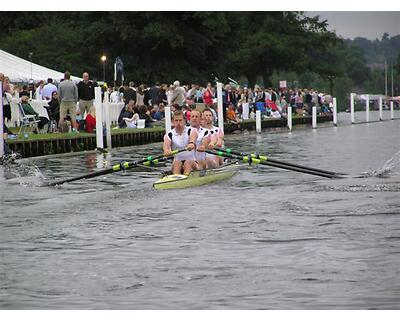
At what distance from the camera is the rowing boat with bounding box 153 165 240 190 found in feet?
60.2

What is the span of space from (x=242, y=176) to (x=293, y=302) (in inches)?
464

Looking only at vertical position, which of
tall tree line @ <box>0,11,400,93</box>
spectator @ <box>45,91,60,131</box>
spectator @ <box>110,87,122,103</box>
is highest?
tall tree line @ <box>0,11,400,93</box>

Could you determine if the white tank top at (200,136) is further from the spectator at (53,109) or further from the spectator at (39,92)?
the spectator at (39,92)

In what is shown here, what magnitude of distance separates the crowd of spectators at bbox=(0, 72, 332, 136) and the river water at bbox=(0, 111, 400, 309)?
4.29m

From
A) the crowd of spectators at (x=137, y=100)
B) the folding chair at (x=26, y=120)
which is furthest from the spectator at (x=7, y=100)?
the folding chair at (x=26, y=120)

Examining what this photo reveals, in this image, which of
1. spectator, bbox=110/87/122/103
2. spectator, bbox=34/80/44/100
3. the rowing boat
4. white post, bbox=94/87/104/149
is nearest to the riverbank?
white post, bbox=94/87/104/149

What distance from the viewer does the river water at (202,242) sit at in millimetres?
9953

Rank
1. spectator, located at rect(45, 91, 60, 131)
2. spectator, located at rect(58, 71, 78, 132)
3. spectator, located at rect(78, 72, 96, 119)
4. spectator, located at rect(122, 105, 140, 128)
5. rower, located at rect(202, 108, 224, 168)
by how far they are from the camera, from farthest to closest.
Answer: spectator, located at rect(122, 105, 140, 128) < spectator, located at rect(45, 91, 60, 131) < spectator, located at rect(78, 72, 96, 119) < spectator, located at rect(58, 71, 78, 132) < rower, located at rect(202, 108, 224, 168)

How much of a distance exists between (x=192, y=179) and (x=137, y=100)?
1710cm

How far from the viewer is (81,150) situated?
91.6ft

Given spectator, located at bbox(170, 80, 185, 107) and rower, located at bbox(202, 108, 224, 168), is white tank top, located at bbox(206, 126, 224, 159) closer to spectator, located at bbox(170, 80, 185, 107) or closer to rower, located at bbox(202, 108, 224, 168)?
rower, located at bbox(202, 108, 224, 168)

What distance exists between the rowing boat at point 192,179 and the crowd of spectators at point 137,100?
290 centimetres

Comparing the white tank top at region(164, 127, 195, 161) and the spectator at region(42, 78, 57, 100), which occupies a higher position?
the spectator at region(42, 78, 57, 100)
